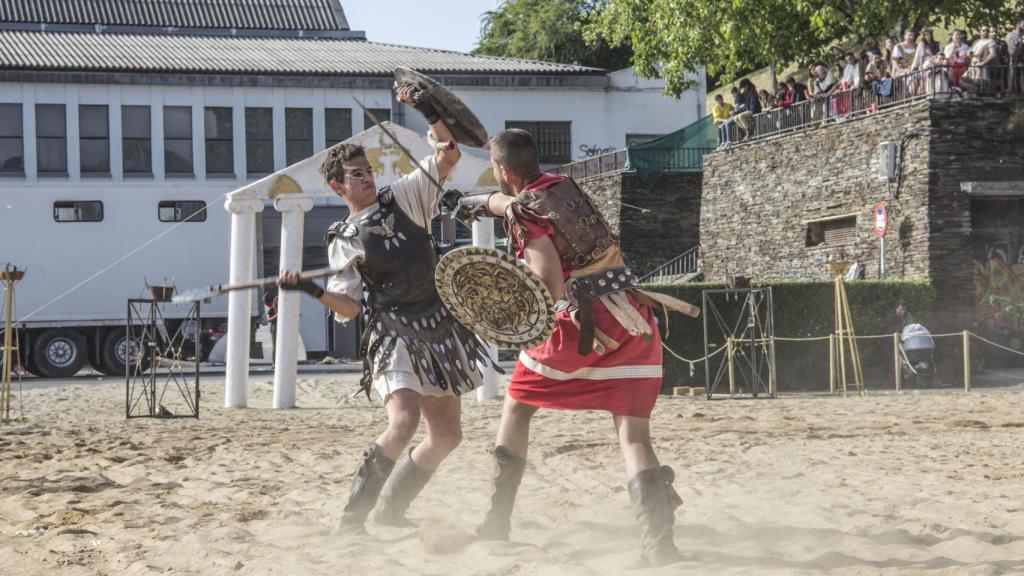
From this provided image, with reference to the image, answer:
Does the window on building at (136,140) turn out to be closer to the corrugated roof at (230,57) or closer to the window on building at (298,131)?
the corrugated roof at (230,57)

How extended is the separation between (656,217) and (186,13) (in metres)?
17.9

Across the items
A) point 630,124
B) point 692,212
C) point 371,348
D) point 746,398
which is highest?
point 630,124

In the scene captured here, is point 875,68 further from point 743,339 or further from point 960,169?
point 743,339

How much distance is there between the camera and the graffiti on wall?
23.5 metres

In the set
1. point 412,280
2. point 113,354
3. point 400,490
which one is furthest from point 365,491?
point 113,354

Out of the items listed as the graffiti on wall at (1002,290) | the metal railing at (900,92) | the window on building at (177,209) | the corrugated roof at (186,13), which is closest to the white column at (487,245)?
the metal railing at (900,92)

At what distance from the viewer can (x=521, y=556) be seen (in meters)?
5.75

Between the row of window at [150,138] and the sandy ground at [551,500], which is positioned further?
the row of window at [150,138]

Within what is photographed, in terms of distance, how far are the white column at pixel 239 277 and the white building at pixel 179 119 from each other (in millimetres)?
12574

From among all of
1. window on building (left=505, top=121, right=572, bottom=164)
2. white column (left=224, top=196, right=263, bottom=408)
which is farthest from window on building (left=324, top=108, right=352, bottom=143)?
white column (left=224, top=196, right=263, bottom=408)

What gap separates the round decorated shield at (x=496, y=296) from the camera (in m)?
5.50

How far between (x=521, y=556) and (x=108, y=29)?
3852cm

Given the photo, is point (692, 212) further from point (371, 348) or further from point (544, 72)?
point (371, 348)

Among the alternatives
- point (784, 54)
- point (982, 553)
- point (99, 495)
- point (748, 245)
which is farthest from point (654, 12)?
point (982, 553)
